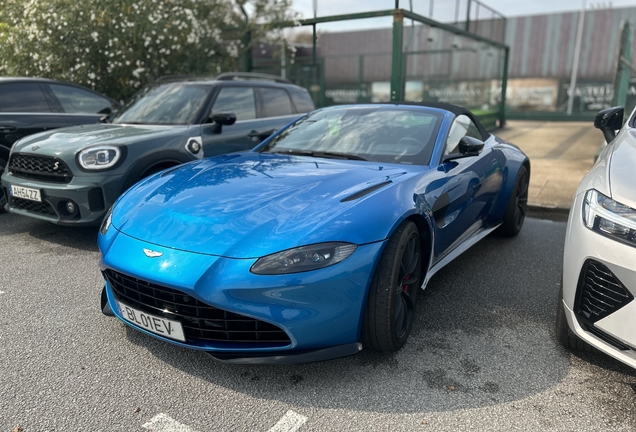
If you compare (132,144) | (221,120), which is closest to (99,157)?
(132,144)

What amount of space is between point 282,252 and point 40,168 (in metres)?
3.18

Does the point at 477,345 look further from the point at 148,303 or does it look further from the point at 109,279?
the point at 109,279

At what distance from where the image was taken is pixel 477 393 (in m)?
2.24

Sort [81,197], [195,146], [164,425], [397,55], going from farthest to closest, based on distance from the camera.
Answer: [397,55] → [195,146] → [81,197] → [164,425]

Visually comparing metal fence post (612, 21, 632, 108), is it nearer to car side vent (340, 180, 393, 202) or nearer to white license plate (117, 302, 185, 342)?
car side vent (340, 180, 393, 202)

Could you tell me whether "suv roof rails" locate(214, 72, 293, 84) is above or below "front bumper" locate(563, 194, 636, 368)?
above

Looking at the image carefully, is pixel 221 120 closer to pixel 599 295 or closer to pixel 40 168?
pixel 40 168

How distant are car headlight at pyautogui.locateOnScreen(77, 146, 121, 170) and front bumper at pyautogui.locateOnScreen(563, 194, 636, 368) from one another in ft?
11.6

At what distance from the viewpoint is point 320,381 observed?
2328 mm

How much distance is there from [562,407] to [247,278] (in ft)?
5.01

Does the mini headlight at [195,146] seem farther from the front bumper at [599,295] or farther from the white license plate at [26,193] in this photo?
the front bumper at [599,295]

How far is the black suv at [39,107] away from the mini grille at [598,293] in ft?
18.3

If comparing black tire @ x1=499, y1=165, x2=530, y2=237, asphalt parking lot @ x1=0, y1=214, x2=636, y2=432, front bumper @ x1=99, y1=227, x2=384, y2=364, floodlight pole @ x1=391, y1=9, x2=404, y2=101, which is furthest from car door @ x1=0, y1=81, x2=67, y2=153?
floodlight pole @ x1=391, y1=9, x2=404, y2=101

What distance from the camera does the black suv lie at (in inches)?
207
